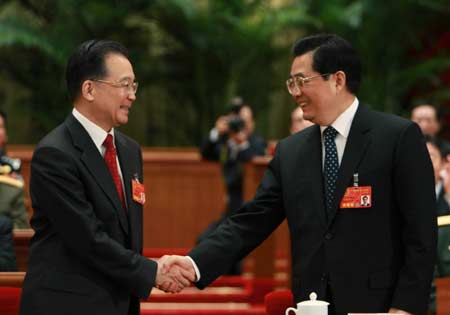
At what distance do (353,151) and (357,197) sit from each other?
0.59ft

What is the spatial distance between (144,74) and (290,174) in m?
7.98

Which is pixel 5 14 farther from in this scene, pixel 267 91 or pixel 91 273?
pixel 91 273

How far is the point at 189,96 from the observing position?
39.6ft

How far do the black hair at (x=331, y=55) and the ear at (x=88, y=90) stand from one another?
0.80 meters

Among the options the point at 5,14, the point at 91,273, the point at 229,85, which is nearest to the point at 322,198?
the point at 91,273

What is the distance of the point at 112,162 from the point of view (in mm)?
3834

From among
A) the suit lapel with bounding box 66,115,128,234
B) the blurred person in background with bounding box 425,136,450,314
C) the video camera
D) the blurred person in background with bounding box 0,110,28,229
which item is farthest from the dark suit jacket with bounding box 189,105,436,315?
the video camera

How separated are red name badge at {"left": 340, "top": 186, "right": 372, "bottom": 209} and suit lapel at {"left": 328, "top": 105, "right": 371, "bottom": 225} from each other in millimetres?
18

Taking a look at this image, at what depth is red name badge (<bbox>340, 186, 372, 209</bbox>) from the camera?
378 centimetres

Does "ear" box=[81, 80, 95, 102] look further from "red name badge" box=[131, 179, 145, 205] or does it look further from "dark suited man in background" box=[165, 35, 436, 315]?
"dark suited man in background" box=[165, 35, 436, 315]

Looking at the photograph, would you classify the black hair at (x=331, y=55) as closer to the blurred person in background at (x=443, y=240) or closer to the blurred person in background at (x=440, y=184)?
the blurred person in background at (x=443, y=240)

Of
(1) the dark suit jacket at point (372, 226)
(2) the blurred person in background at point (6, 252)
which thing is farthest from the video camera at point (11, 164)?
(1) the dark suit jacket at point (372, 226)

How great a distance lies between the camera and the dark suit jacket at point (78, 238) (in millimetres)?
3631

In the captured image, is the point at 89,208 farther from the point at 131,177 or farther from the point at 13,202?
the point at 13,202
